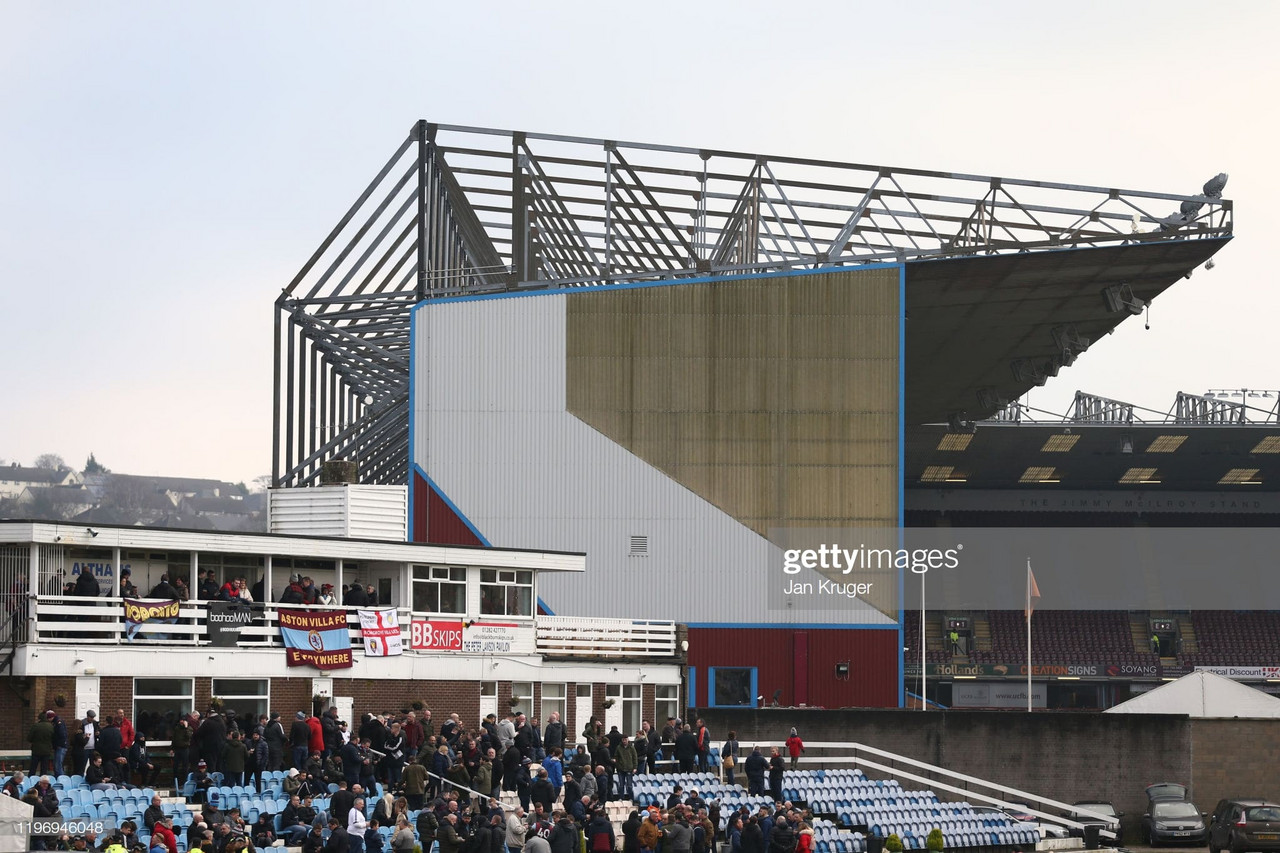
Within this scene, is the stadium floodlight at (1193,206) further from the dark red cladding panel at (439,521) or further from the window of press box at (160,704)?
the window of press box at (160,704)

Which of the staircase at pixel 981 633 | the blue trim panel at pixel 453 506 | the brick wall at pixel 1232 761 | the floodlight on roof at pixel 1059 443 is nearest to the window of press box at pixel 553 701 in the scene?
the blue trim panel at pixel 453 506

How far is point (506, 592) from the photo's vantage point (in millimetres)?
39125

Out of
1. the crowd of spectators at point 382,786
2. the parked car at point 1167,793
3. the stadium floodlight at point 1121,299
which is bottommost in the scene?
the parked car at point 1167,793

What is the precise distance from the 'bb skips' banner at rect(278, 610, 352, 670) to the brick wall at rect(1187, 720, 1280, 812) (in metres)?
24.4

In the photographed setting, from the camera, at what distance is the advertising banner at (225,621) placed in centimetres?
3234

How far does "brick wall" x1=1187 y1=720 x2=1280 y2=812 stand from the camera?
4744 cm

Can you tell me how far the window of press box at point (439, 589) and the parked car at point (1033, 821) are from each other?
13.6m

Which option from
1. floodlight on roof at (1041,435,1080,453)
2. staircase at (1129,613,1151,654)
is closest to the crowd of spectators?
floodlight on roof at (1041,435,1080,453)

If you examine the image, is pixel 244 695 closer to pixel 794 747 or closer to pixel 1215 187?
A: pixel 794 747

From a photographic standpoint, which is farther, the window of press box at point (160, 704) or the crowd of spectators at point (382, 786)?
the window of press box at point (160, 704)

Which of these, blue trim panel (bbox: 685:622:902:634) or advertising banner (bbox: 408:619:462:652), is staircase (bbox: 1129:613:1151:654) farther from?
advertising banner (bbox: 408:619:462:652)

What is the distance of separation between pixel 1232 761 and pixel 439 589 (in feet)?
75.4

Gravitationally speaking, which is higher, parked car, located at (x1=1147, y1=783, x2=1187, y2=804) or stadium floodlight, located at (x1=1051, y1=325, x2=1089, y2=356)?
stadium floodlight, located at (x1=1051, y1=325, x2=1089, y2=356)

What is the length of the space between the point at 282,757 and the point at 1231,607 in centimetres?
7124
